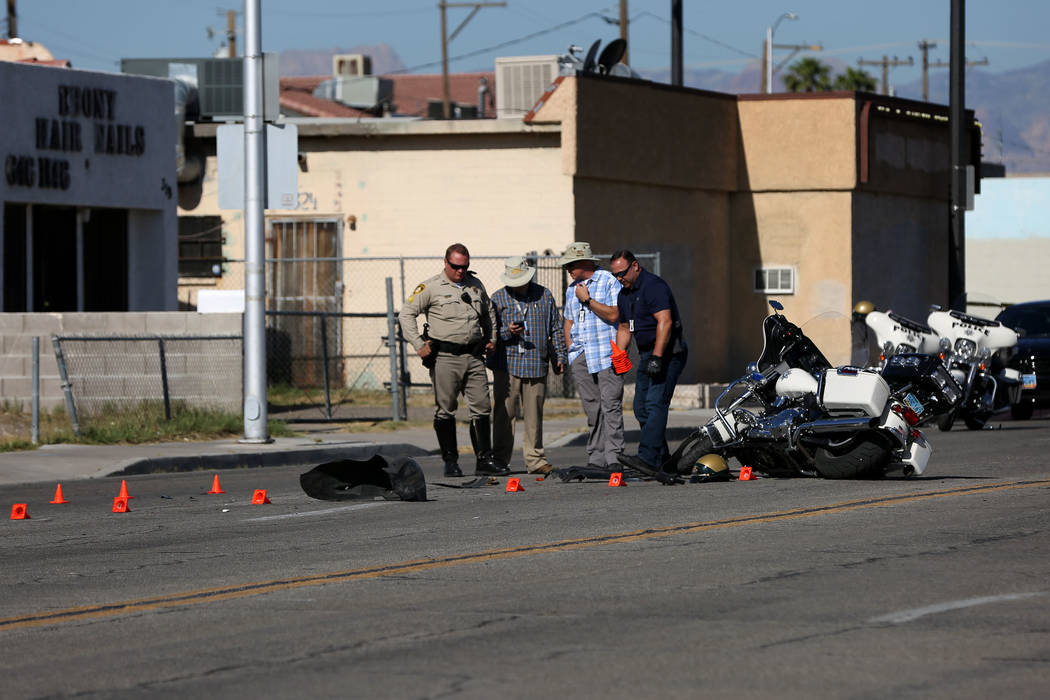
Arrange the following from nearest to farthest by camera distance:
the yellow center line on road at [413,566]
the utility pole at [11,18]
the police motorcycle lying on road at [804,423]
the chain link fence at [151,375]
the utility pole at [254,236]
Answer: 1. the yellow center line on road at [413,566]
2. the police motorcycle lying on road at [804,423]
3. the utility pole at [254,236]
4. the chain link fence at [151,375]
5. the utility pole at [11,18]

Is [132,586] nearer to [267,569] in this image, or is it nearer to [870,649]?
[267,569]

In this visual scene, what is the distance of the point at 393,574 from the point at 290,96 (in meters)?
59.5

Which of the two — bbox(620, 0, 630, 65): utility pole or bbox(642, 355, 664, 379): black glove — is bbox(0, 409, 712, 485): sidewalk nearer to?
bbox(642, 355, 664, 379): black glove

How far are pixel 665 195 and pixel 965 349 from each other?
9.35m

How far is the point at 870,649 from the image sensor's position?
22.9 feet

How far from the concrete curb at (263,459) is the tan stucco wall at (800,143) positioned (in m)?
13.3

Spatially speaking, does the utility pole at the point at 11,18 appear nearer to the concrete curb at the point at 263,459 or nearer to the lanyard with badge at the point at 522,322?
the concrete curb at the point at 263,459

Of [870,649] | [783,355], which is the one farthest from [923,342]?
[870,649]

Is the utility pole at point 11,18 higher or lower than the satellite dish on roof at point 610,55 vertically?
higher

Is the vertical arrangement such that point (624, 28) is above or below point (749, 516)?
above

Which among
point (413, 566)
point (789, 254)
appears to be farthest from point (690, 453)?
point (789, 254)

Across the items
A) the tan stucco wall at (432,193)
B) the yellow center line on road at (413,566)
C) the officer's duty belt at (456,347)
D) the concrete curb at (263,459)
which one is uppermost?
the tan stucco wall at (432,193)

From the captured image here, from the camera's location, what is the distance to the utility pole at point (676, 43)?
109 feet

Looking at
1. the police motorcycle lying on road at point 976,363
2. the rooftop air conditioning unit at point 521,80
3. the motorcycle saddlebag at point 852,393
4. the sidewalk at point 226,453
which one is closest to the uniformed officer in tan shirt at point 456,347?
the sidewalk at point 226,453
